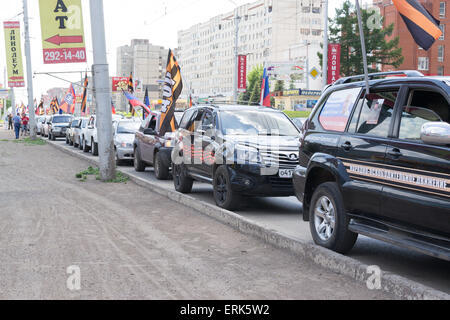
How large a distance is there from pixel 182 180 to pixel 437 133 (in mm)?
7777

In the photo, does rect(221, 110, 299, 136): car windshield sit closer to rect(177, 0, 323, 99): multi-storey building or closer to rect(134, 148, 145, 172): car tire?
rect(134, 148, 145, 172): car tire

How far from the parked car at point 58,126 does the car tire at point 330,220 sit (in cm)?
3505

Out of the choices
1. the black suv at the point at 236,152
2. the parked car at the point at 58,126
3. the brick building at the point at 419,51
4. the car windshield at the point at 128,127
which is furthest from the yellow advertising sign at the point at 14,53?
the brick building at the point at 419,51

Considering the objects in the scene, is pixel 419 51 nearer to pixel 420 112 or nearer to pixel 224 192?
pixel 224 192

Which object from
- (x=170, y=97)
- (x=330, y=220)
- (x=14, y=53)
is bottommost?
(x=330, y=220)

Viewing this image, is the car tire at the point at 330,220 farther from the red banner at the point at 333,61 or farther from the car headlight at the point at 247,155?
the red banner at the point at 333,61

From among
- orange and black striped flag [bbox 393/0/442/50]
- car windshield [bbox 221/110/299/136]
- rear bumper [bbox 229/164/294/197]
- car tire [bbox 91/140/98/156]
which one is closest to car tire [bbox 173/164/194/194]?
car windshield [bbox 221/110/299/136]

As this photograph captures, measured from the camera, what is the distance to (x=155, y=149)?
50.2 feet

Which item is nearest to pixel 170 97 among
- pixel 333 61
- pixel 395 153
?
pixel 395 153

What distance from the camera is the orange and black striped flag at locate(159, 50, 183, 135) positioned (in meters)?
15.0

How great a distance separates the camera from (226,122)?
35.1ft

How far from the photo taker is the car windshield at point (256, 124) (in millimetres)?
10492

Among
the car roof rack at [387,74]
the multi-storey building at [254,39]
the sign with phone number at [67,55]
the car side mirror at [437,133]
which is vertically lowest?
the car side mirror at [437,133]
